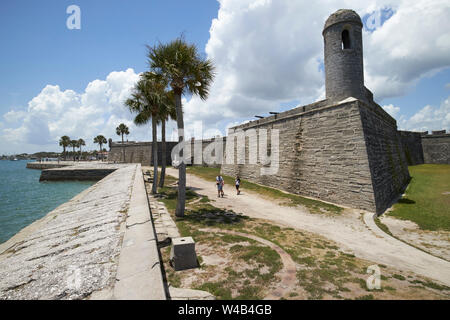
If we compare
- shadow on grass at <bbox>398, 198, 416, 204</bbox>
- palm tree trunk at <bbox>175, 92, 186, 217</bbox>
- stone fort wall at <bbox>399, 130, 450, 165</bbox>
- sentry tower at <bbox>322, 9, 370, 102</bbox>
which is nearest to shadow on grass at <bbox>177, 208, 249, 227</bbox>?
palm tree trunk at <bbox>175, 92, 186, 217</bbox>

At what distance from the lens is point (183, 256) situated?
15.2 feet

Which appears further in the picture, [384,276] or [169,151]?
[169,151]

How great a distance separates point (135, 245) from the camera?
471 cm

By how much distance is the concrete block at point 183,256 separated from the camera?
460 cm

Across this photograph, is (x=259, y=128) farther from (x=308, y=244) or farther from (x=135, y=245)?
(x=135, y=245)

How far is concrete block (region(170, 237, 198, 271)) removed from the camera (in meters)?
4.60

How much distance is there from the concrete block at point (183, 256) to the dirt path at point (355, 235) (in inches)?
189

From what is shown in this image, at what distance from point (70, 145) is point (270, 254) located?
97.6 m

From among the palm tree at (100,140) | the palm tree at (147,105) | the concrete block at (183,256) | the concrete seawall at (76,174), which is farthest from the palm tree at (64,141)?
the concrete block at (183,256)

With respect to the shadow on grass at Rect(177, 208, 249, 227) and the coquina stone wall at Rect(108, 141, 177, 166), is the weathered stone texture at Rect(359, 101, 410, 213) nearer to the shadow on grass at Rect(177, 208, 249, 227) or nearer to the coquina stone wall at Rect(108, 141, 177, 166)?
the shadow on grass at Rect(177, 208, 249, 227)

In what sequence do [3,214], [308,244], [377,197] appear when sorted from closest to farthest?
[308,244] → [377,197] → [3,214]

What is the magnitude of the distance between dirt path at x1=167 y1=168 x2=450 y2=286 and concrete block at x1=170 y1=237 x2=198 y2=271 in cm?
481

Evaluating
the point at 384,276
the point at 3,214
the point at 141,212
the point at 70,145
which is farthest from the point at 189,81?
the point at 70,145

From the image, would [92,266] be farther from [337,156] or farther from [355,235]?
[337,156]
